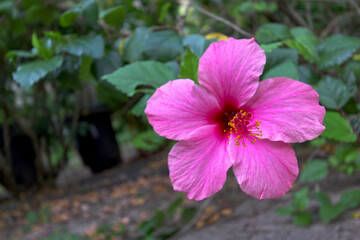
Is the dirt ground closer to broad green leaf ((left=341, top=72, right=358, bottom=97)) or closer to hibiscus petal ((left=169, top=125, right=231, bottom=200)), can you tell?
broad green leaf ((left=341, top=72, right=358, bottom=97))

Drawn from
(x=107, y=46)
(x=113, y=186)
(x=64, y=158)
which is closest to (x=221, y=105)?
(x=107, y=46)

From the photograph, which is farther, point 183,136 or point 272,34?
point 272,34

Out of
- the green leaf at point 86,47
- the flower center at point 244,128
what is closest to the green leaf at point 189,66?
the flower center at point 244,128

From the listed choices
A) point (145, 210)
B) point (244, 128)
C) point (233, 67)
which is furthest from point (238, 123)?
point (145, 210)

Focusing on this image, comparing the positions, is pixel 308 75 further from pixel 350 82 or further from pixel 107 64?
pixel 107 64

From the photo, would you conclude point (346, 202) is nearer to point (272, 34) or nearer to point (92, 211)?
point (272, 34)
